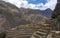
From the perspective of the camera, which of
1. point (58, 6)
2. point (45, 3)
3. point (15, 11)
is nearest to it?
point (58, 6)

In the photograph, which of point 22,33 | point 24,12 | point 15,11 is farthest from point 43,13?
point 22,33

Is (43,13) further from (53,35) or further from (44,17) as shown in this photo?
(53,35)

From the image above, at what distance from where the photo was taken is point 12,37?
42.1 feet

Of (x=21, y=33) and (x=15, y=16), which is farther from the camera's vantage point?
(x=15, y=16)

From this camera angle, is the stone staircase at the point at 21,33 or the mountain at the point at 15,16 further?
the mountain at the point at 15,16

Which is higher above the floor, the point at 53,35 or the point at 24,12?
the point at 24,12

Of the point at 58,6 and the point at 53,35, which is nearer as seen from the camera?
the point at 53,35

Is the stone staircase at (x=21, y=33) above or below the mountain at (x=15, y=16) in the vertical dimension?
below

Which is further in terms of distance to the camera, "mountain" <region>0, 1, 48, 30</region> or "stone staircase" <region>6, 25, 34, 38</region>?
"mountain" <region>0, 1, 48, 30</region>

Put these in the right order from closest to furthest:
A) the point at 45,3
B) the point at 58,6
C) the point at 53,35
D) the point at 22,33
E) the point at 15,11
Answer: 1. the point at 53,35
2. the point at 58,6
3. the point at 22,33
4. the point at 45,3
5. the point at 15,11

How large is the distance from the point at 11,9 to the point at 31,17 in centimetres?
247

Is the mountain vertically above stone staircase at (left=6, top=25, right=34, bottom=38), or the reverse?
the mountain

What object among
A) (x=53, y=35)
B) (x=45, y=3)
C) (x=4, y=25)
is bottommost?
(x=53, y=35)

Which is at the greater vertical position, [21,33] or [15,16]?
[15,16]
